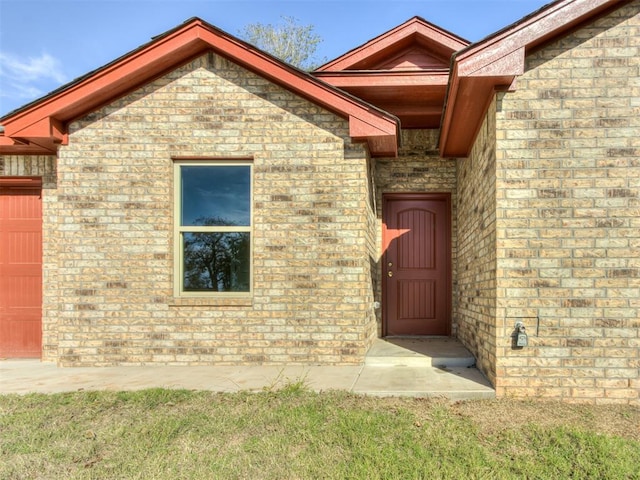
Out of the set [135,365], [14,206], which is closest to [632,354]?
[135,365]

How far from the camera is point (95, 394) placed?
388cm

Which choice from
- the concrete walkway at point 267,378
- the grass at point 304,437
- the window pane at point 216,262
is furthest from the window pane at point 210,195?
the grass at point 304,437

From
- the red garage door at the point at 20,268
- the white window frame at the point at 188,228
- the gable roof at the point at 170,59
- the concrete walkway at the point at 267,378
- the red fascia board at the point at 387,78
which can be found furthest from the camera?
the red fascia board at the point at 387,78

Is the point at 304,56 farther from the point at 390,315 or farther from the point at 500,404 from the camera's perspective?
the point at 500,404

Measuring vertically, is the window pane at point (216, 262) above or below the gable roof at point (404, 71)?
below

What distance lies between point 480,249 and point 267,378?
2.88 metres

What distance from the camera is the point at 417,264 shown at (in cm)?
708

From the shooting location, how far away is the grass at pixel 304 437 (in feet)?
8.41

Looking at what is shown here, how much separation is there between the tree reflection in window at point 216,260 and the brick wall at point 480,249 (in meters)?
2.87

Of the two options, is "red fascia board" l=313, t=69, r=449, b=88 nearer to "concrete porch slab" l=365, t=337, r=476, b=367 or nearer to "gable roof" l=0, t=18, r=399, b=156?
"gable roof" l=0, t=18, r=399, b=156

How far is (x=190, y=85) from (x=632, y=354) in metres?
5.68

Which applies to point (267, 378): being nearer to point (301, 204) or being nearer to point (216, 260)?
point (216, 260)

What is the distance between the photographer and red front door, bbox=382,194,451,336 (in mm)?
7000

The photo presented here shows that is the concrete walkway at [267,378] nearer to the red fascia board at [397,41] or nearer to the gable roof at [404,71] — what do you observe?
the gable roof at [404,71]
